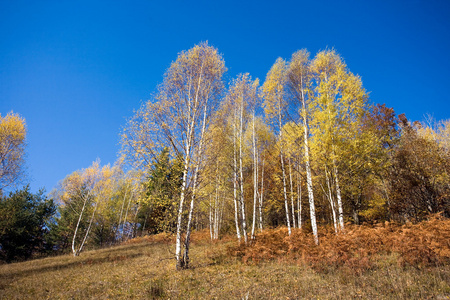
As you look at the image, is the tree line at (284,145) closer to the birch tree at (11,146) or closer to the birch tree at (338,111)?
the birch tree at (338,111)

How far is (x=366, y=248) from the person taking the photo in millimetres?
7559

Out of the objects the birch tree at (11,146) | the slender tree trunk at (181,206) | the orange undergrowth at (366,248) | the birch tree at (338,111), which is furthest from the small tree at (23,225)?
the birch tree at (338,111)

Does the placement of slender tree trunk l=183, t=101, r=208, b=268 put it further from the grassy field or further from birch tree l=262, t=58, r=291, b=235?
birch tree l=262, t=58, r=291, b=235

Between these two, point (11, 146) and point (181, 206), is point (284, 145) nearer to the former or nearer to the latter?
point (181, 206)

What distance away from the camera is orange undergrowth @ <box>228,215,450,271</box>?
5.68 meters

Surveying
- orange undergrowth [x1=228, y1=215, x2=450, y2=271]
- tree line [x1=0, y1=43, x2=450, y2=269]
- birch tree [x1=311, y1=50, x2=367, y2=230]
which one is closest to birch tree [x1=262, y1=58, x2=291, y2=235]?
tree line [x1=0, y1=43, x2=450, y2=269]

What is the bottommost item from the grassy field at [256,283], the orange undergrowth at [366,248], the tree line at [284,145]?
the grassy field at [256,283]

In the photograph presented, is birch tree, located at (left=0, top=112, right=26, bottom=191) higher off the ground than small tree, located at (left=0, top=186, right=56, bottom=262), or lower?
higher

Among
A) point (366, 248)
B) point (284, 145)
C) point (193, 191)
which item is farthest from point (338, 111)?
point (193, 191)

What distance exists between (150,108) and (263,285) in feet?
26.7

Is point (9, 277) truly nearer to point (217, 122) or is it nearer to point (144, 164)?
point (144, 164)

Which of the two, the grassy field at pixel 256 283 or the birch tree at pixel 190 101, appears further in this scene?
the birch tree at pixel 190 101

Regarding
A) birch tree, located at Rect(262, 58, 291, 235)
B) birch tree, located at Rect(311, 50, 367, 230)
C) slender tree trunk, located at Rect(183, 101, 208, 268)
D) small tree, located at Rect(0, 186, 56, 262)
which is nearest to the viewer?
slender tree trunk, located at Rect(183, 101, 208, 268)

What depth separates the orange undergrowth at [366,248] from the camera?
224 inches
